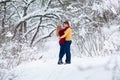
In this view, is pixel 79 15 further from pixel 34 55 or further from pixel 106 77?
pixel 106 77

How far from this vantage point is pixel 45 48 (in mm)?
25656

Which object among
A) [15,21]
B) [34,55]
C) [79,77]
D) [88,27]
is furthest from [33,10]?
[79,77]

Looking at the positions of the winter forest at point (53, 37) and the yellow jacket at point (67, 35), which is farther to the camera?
the yellow jacket at point (67, 35)

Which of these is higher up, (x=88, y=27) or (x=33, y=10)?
(x=33, y=10)

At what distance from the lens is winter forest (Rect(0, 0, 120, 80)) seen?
8.83 m

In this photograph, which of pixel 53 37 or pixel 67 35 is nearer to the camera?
pixel 67 35

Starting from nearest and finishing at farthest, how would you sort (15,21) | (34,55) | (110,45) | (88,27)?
(110,45) → (34,55) → (88,27) → (15,21)

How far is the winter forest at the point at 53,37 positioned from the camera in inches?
348

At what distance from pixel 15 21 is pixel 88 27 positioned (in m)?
5.86

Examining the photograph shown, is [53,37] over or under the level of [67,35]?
over

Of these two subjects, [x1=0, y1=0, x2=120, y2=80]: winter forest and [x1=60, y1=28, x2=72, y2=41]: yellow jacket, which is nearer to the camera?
[x1=0, y1=0, x2=120, y2=80]: winter forest

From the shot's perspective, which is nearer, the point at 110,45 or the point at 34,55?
the point at 110,45

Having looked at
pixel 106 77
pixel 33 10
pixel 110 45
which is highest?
pixel 33 10

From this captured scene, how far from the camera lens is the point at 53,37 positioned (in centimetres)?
2692
